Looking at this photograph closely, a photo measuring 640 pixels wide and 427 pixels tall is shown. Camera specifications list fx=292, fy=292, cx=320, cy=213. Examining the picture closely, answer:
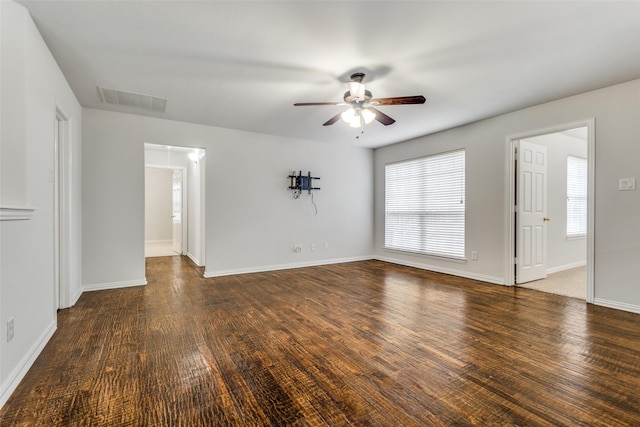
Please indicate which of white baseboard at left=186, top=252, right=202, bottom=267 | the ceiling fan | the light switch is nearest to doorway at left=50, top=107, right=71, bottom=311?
white baseboard at left=186, top=252, right=202, bottom=267

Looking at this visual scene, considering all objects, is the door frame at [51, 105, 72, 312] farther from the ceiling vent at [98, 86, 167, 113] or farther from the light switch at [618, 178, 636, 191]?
the light switch at [618, 178, 636, 191]

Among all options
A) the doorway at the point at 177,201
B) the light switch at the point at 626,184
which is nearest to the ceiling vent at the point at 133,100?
the doorway at the point at 177,201

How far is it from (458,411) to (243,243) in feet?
13.2

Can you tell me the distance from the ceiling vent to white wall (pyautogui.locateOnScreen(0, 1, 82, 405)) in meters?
0.67

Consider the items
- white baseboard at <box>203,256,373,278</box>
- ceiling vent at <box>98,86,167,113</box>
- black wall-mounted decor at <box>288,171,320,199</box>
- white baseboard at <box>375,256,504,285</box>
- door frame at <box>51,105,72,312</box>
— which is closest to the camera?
door frame at <box>51,105,72,312</box>

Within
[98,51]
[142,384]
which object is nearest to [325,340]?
[142,384]

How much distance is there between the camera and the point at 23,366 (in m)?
1.88

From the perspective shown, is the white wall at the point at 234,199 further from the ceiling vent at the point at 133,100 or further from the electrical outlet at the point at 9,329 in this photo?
the electrical outlet at the point at 9,329

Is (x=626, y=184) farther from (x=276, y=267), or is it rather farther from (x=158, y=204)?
(x=158, y=204)

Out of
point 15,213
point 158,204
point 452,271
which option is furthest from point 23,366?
point 158,204

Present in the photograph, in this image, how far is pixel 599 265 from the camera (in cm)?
329

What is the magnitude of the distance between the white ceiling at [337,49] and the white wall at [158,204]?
18.0ft

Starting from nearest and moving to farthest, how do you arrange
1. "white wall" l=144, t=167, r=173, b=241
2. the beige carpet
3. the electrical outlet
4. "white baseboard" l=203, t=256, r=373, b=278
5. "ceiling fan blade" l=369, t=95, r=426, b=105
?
the electrical outlet < "ceiling fan blade" l=369, t=95, r=426, b=105 < the beige carpet < "white baseboard" l=203, t=256, r=373, b=278 < "white wall" l=144, t=167, r=173, b=241

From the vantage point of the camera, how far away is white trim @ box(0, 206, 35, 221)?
167 centimetres
